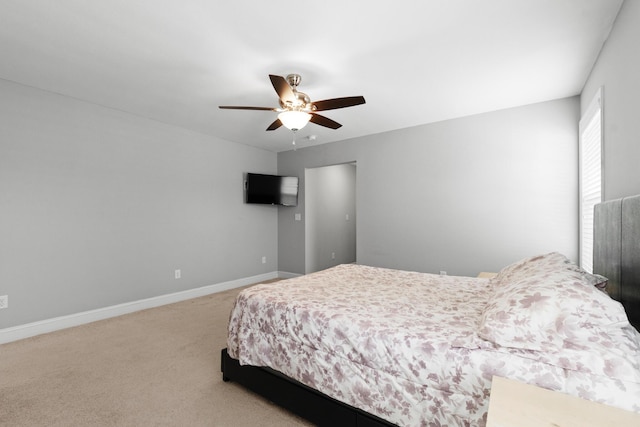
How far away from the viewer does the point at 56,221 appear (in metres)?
3.16

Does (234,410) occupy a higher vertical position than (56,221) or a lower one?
lower

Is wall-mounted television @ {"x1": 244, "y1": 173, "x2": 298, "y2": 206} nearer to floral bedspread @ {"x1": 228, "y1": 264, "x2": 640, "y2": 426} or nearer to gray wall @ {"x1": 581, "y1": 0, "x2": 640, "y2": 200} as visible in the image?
floral bedspread @ {"x1": 228, "y1": 264, "x2": 640, "y2": 426}

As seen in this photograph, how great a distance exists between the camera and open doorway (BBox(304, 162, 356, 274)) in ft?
18.5

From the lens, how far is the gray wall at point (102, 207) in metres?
2.93

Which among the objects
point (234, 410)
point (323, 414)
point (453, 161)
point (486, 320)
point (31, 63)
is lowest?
point (234, 410)

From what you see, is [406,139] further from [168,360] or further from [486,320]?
[168,360]

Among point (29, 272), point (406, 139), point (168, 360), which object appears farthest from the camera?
point (406, 139)

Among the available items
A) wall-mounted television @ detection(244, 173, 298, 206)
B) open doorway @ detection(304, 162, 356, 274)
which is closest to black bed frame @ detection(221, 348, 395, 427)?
wall-mounted television @ detection(244, 173, 298, 206)

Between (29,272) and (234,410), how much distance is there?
2.76 m

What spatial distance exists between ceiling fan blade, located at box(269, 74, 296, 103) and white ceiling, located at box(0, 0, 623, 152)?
0.29 meters

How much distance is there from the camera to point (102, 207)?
351cm

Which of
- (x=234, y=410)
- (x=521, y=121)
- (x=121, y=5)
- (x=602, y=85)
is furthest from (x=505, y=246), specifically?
(x=121, y=5)

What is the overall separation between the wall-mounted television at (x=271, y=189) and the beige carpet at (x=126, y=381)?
248cm

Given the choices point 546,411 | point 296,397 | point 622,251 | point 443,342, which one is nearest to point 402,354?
point 443,342
